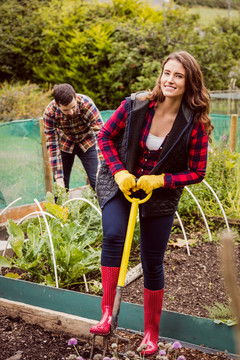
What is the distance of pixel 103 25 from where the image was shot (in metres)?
10.6

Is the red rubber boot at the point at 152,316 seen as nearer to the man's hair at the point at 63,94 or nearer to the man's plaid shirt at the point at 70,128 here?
the man's hair at the point at 63,94

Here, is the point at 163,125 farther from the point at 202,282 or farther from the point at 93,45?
the point at 93,45

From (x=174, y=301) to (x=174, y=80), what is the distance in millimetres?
1703

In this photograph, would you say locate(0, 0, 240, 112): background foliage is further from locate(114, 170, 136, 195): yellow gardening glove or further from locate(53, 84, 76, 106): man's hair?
locate(114, 170, 136, 195): yellow gardening glove

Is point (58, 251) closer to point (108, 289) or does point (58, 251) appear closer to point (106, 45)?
point (108, 289)

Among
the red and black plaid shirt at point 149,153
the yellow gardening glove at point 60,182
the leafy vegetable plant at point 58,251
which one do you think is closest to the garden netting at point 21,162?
the yellow gardening glove at point 60,182

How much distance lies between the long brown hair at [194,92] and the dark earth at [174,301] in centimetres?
122

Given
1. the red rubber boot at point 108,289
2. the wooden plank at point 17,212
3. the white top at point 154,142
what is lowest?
the wooden plank at point 17,212

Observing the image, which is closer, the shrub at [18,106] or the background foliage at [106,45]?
the shrub at [18,106]

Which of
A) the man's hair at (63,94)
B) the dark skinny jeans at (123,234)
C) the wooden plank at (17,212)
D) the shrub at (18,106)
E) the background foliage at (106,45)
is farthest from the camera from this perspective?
the background foliage at (106,45)

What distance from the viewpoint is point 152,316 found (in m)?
2.54

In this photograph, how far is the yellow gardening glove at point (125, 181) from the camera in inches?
89.1

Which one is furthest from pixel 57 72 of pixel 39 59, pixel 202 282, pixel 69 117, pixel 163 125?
pixel 163 125

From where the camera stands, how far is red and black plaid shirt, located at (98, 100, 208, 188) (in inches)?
91.0
